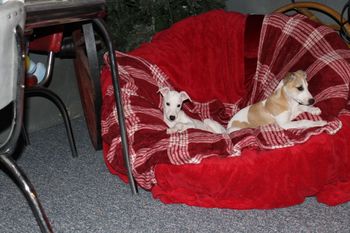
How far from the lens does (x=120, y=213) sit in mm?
1672

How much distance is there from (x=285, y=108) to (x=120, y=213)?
0.90m

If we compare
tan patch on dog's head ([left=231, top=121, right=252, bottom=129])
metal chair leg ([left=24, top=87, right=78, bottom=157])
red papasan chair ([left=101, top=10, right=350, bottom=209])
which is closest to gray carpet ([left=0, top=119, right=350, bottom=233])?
red papasan chair ([left=101, top=10, right=350, bottom=209])

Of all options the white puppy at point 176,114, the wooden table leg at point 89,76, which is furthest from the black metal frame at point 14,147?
the white puppy at point 176,114

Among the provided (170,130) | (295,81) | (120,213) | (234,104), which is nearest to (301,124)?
(295,81)

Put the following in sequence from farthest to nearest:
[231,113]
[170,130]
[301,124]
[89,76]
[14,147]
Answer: [231,113] < [89,76] < [170,130] < [301,124] < [14,147]

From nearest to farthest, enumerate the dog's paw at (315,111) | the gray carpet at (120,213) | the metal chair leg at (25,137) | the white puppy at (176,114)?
the gray carpet at (120,213)
the dog's paw at (315,111)
the white puppy at (176,114)
the metal chair leg at (25,137)

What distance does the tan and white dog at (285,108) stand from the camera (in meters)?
1.87

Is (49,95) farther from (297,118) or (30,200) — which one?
(297,118)

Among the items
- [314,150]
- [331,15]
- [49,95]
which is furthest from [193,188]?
[331,15]

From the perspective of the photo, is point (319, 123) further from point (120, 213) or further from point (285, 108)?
point (120, 213)

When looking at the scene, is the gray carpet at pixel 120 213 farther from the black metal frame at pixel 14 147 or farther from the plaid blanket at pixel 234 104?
the black metal frame at pixel 14 147

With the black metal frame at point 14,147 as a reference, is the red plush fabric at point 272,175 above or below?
below

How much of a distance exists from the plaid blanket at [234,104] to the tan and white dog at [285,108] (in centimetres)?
6

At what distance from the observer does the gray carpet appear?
1.56m
